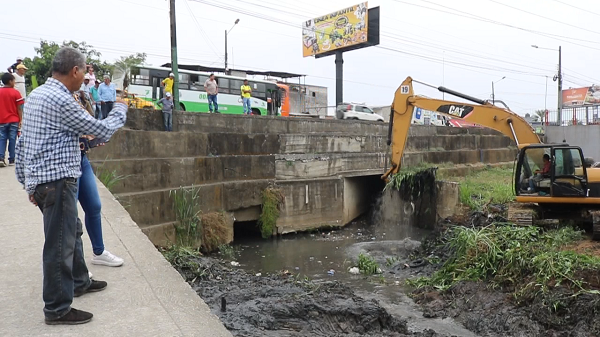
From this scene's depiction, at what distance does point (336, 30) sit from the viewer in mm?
37156

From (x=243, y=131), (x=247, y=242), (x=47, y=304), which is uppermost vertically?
(x=243, y=131)

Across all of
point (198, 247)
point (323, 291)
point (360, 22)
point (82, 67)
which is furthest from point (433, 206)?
point (360, 22)

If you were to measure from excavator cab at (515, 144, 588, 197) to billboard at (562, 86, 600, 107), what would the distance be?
41.5 m

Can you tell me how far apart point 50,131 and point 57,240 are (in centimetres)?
71

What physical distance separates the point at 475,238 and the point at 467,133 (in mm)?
19032

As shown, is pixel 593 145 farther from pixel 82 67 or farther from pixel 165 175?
pixel 82 67

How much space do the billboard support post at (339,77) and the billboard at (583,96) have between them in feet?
79.1

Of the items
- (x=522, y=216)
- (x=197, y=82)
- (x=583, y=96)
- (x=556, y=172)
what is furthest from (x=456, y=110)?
(x=583, y=96)

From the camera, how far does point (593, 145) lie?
1139 inches

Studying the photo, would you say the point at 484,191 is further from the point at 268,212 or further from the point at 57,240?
the point at 57,240

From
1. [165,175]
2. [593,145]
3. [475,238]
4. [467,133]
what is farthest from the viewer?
[593,145]

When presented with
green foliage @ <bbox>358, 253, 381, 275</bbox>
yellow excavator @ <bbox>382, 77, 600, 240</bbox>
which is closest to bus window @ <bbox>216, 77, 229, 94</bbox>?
yellow excavator @ <bbox>382, 77, 600, 240</bbox>

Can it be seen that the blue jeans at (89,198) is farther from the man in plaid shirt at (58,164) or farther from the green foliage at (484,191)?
the green foliage at (484,191)

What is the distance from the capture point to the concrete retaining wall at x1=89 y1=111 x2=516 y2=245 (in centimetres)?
1132
